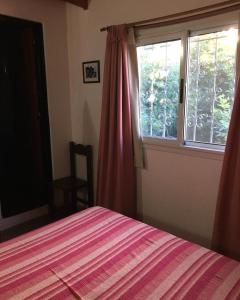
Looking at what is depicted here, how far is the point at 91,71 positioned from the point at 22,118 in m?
0.94

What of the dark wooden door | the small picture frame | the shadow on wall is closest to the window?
the small picture frame

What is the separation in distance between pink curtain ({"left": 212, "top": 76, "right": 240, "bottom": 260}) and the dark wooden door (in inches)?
80.5

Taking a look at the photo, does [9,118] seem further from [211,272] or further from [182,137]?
[211,272]

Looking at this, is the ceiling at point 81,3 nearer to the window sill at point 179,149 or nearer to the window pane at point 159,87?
the window pane at point 159,87

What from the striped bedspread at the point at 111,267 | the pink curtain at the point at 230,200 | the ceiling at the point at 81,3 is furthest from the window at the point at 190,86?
the striped bedspread at the point at 111,267

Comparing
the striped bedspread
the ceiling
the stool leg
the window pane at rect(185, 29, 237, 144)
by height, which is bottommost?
the stool leg

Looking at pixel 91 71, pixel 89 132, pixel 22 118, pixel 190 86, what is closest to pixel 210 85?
pixel 190 86

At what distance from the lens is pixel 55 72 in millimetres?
3102

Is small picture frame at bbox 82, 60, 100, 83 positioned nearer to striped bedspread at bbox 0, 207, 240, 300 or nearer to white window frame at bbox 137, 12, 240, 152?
white window frame at bbox 137, 12, 240, 152

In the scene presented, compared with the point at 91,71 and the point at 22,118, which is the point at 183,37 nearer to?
the point at 91,71

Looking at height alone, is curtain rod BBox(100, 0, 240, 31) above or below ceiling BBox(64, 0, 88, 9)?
below

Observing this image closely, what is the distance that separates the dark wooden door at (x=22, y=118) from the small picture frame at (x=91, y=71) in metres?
0.49

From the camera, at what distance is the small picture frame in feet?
9.44

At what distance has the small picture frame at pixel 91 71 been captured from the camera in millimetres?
2877
